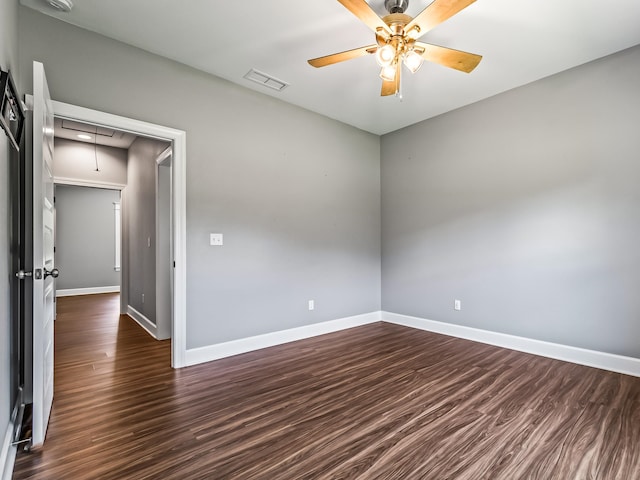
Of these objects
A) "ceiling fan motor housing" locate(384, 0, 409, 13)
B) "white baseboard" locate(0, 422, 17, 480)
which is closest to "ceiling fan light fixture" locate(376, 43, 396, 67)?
"ceiling fan motor housing" locate(384, 0, 409, 13)

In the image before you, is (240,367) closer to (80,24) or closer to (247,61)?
(247,61)

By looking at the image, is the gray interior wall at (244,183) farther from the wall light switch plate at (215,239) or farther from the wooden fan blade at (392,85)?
the wooden fan blade at (392,85)

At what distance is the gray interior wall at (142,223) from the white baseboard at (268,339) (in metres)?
1.44

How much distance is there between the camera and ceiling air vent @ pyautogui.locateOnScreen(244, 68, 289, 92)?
3085 mm

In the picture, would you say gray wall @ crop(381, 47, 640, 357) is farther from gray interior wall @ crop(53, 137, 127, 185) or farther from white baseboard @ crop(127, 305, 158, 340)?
gray interior wall @ crop(53, 137, 127, 185)

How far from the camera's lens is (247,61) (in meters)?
2.89

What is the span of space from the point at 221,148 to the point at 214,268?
1.19 metres

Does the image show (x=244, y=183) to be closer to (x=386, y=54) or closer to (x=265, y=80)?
(x=265, y=80)

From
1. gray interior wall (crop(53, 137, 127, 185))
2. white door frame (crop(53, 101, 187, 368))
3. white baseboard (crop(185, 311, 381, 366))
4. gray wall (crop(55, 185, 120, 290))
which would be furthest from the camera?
gray wall (crop(55, 185, 120, 290))

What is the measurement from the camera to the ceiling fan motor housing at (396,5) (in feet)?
6.99

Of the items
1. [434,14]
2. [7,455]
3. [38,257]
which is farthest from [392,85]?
[7,455]

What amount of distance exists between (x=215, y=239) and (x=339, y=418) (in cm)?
195

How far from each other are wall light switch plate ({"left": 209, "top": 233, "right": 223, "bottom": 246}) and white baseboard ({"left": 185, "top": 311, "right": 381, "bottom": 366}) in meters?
0.98

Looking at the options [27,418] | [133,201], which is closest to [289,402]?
[27,418]
